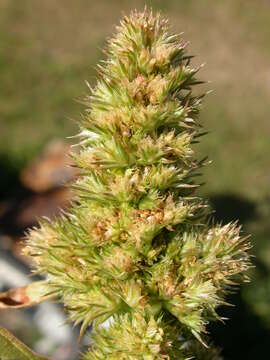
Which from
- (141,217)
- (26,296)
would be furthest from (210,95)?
(141,217)

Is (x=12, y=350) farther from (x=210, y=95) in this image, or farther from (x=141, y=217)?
(x=210, y=95)

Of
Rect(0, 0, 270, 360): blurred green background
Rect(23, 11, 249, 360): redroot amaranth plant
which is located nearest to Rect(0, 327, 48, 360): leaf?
Rect(23, 11, 249, 360): redroot amaranth plant

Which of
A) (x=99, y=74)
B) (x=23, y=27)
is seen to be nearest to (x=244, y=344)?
(x=99, y=74)

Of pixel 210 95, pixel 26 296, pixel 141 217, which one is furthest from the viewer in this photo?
pixel 210 95

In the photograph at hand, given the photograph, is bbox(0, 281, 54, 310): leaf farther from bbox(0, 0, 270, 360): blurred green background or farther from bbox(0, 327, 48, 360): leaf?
bbox(0, 0, 270, 360): blurred green background

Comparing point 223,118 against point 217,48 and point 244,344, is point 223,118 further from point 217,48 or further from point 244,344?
point 244,344

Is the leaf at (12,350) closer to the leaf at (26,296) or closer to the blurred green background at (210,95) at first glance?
the leaf at (26,296)

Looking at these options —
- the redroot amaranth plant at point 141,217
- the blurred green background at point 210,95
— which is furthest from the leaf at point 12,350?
the blurred green background at point 210,95
